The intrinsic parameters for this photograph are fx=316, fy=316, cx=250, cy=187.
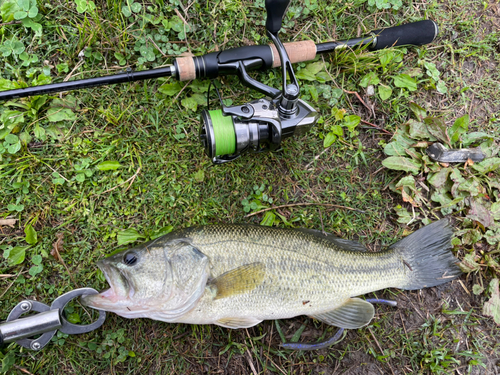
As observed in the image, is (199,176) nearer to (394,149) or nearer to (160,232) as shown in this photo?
(160,232)

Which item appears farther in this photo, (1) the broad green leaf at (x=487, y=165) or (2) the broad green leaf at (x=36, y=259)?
(1) the broad green leaf at (x=487, y=165)

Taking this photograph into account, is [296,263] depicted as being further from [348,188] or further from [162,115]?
[162,115]

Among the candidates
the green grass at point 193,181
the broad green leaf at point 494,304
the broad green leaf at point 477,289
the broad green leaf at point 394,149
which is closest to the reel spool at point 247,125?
the green grass at point 193,181

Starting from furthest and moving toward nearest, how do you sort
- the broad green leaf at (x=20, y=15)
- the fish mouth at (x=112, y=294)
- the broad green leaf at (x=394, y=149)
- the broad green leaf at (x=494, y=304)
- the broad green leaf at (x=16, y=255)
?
the broad green leaf at (x=394, y=149) → the broad green leaf at (x=494, y=304) → the broad green leaf at (x=20, y=15) → the broad green leaf at (x=16, y=255) → the fish mouth at (x=112, y=294)

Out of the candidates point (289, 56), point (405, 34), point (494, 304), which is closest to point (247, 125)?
point (289, 56)

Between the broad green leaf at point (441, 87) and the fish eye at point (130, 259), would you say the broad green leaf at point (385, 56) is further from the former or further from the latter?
the fish eye at point (130, 259)

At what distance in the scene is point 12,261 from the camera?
2.72 metres

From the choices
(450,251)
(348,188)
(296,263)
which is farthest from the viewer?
(348,188)

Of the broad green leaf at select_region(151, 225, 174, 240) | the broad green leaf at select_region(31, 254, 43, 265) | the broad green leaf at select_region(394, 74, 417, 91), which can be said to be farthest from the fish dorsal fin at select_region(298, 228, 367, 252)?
the broad green leaf at select_region(31, 254, 43, 265)

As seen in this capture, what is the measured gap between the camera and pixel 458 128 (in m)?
3.24

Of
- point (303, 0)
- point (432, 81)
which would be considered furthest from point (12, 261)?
point (432, 81)

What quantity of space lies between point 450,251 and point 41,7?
437 cm

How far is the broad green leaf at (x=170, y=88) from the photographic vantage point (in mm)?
2947

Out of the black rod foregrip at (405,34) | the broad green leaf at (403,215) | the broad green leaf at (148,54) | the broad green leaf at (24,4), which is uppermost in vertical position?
the broad green leaf at (24,4)
